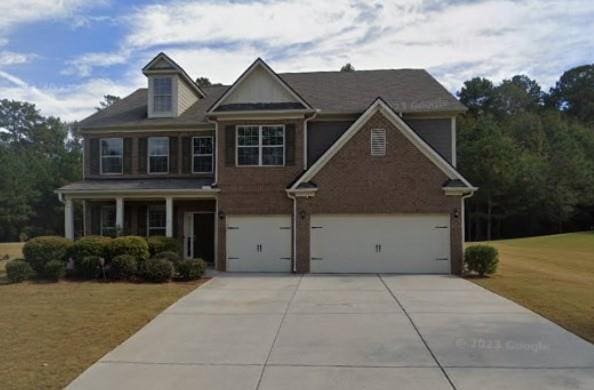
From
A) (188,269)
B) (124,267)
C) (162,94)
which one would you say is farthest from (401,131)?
(124,267)

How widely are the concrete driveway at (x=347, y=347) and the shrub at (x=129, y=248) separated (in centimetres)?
459

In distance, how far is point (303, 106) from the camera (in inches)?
767

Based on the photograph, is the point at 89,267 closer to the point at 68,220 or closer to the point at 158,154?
the point at 68,220

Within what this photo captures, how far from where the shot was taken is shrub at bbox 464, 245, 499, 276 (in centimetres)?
1808

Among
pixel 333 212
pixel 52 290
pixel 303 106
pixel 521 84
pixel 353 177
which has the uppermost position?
pixel 521 84

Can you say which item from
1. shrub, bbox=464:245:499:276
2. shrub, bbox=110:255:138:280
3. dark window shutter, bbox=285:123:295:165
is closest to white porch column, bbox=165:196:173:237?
shrub, bbox=110:255:138:280

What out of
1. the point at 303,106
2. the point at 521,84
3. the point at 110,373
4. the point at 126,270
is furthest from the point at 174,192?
the point at 521,84

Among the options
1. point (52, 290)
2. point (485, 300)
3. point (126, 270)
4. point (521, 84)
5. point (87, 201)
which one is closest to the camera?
point (485, 300)

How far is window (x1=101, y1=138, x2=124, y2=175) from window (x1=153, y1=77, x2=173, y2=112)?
2075 mm

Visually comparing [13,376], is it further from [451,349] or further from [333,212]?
[333,212]

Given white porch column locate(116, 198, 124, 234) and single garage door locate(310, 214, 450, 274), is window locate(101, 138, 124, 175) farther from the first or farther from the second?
single garage door locate(310, 214, 450, 274)

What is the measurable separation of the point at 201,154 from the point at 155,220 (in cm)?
346

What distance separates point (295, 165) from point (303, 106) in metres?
2.12

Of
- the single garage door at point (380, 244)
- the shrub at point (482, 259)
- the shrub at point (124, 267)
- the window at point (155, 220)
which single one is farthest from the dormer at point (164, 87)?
the shrub at point (482, 259)
